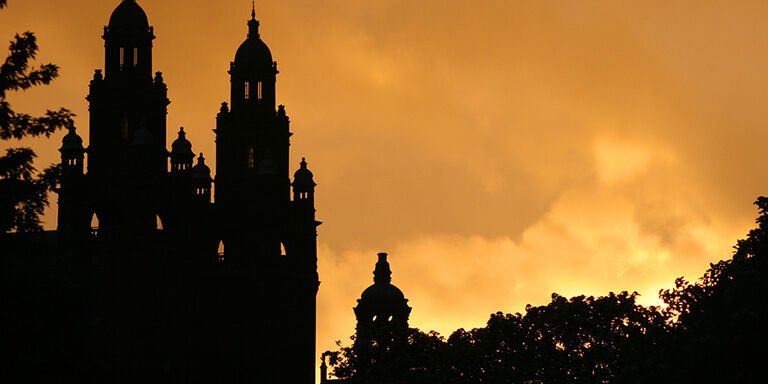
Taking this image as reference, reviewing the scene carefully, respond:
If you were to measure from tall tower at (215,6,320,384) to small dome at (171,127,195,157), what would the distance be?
7304mm

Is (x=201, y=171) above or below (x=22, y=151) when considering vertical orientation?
above

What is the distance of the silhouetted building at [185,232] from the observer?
411ft

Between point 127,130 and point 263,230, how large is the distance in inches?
488

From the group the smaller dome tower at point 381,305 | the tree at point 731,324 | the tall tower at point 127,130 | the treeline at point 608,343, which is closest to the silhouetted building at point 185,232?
the tall tower at point 127,130

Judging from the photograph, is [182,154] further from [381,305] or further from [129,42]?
[381,305]

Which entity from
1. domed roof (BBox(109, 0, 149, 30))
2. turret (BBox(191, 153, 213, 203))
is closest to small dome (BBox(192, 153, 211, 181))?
turret (BBox(191, 153, 213, 203))

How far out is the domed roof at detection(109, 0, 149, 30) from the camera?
128 metres

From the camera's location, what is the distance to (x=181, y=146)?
132 metres

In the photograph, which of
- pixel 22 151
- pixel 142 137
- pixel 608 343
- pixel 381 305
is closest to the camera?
pixel 22 151

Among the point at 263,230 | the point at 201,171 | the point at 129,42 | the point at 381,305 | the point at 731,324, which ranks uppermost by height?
the point at 129,42

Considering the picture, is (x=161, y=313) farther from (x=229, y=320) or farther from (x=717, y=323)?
(x=717, y=323)

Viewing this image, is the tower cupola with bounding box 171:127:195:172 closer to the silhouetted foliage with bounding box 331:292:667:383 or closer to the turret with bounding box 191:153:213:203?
the turret with bounding box 191:153:213:203

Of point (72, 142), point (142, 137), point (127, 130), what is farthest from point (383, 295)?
point (72, 142)

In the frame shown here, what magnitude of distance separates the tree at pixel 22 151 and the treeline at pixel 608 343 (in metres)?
26.3
